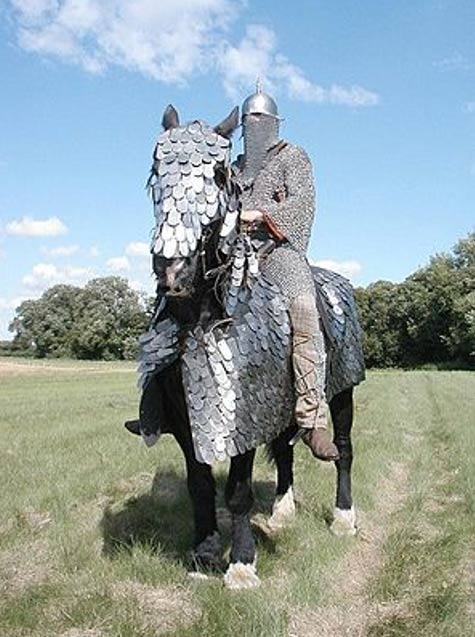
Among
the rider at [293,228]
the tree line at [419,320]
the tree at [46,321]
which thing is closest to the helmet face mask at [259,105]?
the rider at [293,228]

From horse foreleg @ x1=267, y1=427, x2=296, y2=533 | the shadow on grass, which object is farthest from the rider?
the shadow on grass

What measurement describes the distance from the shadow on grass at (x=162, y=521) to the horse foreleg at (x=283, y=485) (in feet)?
1.09

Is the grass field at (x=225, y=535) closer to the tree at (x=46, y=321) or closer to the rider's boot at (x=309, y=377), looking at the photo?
the rider's boot at (x=309, y=377)

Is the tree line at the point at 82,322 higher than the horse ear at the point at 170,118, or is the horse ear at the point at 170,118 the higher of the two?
the tree line at the point at 82,322

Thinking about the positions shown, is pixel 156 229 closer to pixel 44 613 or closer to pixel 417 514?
pixel 44 613

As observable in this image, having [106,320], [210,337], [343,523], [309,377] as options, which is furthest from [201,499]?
[106,320]

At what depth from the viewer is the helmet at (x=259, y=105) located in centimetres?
550

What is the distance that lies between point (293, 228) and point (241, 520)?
6.70ft

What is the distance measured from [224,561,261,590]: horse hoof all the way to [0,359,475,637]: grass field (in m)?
0.08

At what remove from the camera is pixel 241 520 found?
5195mm

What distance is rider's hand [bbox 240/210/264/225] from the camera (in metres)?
5.02

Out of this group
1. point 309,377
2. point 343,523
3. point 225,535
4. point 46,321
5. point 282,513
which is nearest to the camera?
point 309,377

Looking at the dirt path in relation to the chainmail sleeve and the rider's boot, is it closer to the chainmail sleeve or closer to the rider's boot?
the rider's boot

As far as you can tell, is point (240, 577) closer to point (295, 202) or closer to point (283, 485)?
point (283, 485)
